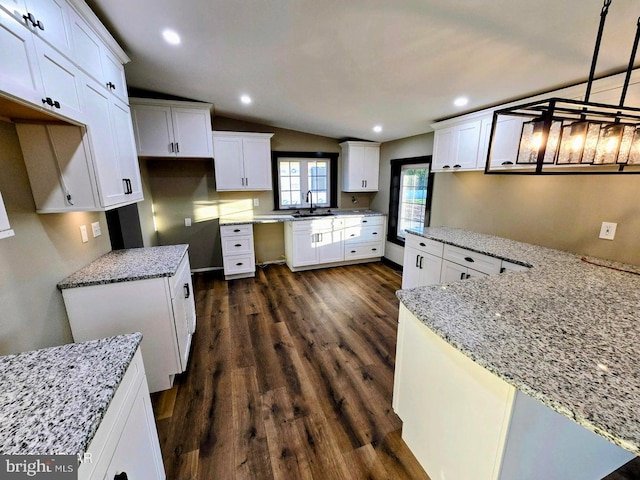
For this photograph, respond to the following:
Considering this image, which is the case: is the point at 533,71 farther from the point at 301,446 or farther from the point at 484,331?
the point at 301,446

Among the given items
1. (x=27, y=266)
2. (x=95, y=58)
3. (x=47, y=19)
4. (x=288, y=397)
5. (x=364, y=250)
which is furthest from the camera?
(x=364, y=250)

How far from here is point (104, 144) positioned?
1774 millimetres

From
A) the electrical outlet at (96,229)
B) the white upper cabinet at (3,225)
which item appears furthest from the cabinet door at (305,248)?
A: the white upper cabinet at (3,225)

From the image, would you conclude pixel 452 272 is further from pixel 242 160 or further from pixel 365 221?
pixel 242 160

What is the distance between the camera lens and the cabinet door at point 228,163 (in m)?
3.85

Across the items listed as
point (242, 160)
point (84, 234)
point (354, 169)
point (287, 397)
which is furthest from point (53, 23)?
point (354, 169)

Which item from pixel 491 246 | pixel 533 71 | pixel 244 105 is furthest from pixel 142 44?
pixel 491 246

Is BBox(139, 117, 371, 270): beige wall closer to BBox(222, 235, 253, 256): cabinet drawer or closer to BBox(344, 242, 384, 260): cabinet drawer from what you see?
BBox(222, 235, 253, 256): cabinet drawer

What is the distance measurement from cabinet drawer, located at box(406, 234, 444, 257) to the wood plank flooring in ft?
2.47

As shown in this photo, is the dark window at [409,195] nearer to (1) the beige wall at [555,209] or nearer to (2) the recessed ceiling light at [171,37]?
(1) the beige wall at [555,209]

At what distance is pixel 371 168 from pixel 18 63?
436 centimetres

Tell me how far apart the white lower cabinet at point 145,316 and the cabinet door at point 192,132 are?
2.08m

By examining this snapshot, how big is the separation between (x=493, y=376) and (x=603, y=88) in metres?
2.15

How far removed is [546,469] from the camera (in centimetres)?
104
